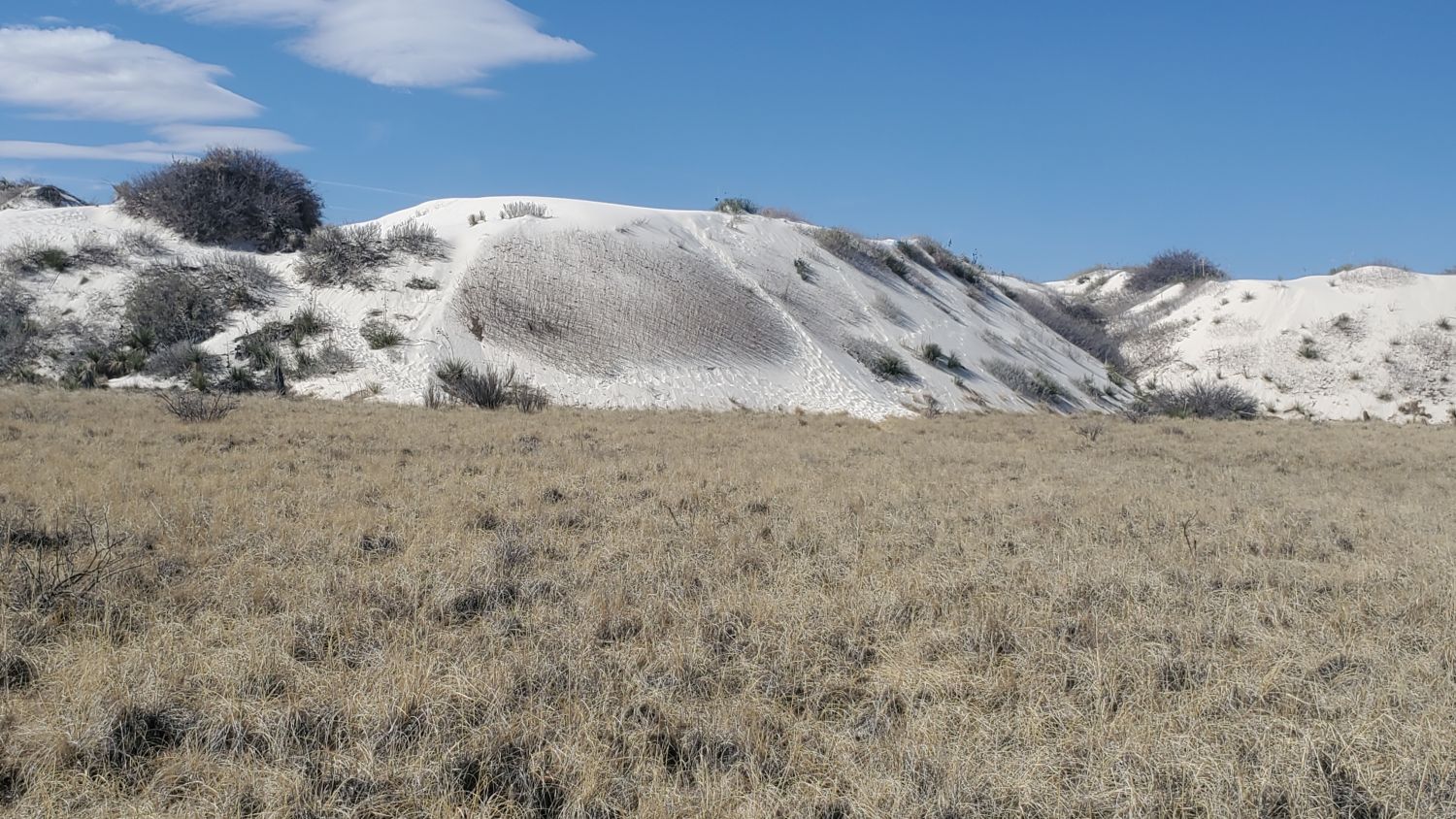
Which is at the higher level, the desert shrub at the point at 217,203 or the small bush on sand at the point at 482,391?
the desert shrub at the point at 217,203

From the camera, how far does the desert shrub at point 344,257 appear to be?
90.0 feet

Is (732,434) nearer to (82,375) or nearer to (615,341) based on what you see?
(615,341)

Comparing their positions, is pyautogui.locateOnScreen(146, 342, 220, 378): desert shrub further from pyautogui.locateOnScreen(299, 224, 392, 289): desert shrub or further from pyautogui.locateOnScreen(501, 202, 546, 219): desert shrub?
pyautogui.locateOnScreen(501, 202, 546, 219): desert shrub

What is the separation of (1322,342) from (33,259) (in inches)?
2084

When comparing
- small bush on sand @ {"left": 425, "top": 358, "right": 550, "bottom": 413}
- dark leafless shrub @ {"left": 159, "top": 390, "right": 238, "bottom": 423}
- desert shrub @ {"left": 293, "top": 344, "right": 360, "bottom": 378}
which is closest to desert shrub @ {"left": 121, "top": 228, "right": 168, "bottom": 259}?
desert shrub @ {"left": 293, "top": 344, "right": 360, "bottom": 378}

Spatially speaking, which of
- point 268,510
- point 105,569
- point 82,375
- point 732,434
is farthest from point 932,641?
point 82,375

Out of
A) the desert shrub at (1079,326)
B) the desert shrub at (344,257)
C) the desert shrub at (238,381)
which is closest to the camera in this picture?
the desert shrub at (238,381)

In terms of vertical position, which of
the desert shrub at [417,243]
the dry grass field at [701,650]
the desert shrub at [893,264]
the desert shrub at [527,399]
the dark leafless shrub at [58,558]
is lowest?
the dark leafless shrub at [58,558]

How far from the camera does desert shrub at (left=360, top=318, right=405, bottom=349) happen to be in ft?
77.7

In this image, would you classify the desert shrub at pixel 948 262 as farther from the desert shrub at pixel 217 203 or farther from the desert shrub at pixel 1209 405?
the desert shrub at pixel 217 203

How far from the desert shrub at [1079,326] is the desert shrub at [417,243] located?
107ft

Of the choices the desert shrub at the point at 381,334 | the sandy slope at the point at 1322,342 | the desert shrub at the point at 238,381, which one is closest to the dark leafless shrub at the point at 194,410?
the desert shrub at the point at 238,381

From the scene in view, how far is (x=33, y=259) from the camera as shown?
1056 inches

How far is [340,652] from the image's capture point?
→ 4320 millimetres
